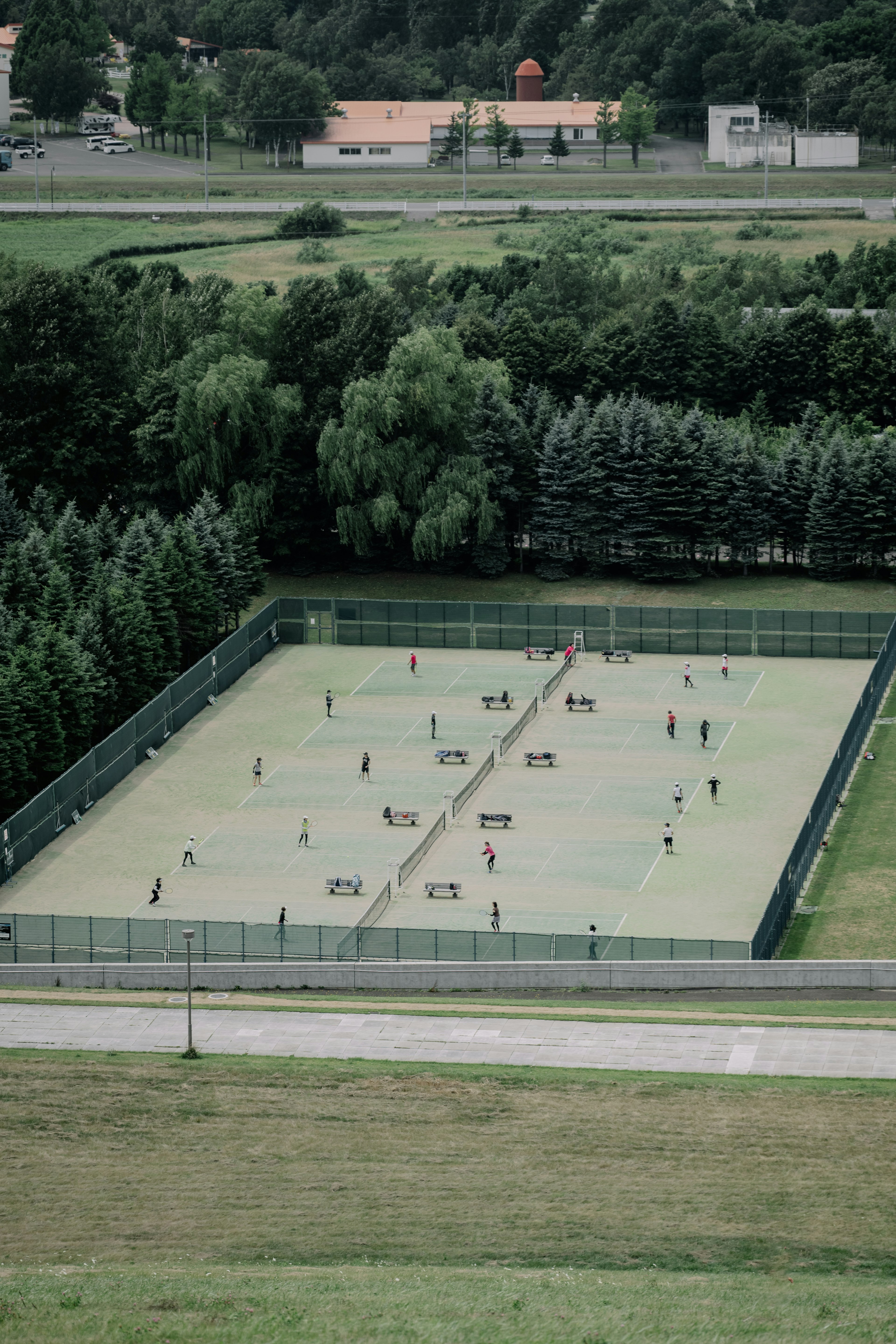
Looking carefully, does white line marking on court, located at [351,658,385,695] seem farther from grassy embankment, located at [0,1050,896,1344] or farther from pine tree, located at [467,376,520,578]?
grassy embankment, located at [0,1050,896,1344]

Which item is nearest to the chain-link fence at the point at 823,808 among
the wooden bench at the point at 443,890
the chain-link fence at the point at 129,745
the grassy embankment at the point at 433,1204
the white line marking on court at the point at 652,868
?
the white line marking on court at the point at 652,868

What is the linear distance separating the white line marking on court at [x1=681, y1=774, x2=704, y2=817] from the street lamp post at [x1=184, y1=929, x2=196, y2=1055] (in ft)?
67.1

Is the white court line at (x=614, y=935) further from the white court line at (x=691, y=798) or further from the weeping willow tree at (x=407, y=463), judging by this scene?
the weeping willow tree at (x=407, y=463)

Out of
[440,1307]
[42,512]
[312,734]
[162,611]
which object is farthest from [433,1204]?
[42,512]

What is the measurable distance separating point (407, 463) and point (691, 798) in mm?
30725

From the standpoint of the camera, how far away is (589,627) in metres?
86.0

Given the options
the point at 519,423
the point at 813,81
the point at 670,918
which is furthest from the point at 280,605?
the point at 813,81

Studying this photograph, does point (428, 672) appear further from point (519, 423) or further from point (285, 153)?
point (285, 153)

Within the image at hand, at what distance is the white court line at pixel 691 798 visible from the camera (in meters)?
67.2

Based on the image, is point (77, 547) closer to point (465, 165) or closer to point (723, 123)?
point (465, 165)

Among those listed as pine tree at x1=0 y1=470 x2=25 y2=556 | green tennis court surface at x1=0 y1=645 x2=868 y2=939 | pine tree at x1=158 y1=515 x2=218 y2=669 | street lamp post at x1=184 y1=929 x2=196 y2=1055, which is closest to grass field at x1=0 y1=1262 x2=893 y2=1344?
street lamp post at x1=184 y1=929 x2=196 y2=1055

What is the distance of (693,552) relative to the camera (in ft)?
315

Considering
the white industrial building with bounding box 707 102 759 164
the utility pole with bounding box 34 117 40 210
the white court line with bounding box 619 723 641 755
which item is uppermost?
the white industrial building with bounding box 707 102 759 164

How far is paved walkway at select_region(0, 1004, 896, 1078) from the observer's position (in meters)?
46.3
